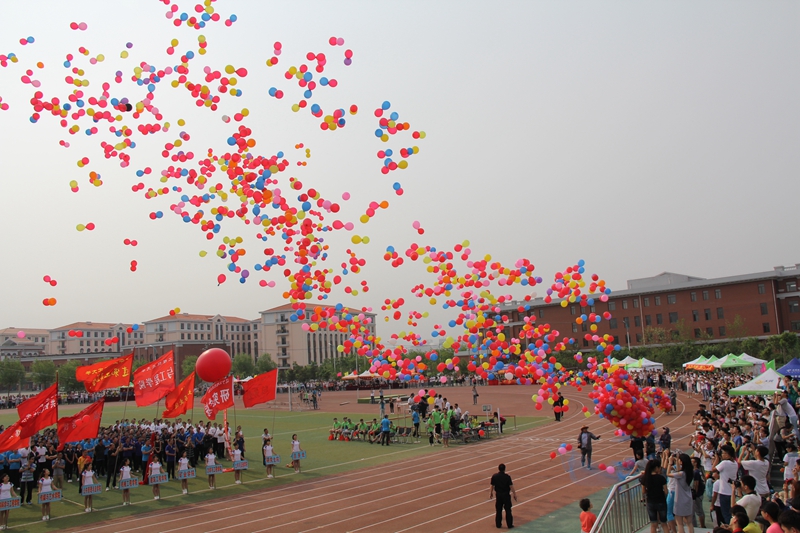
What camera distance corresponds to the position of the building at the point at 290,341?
372ft

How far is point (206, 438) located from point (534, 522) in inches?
568

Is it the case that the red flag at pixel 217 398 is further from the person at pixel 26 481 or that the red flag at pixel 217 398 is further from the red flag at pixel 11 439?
the red flag at pixel 11 439

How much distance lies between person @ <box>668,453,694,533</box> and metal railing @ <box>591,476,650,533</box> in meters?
0.79

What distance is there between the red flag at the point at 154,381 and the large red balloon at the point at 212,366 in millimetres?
937

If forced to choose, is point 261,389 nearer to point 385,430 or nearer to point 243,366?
point 385,430

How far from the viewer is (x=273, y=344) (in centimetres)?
11731

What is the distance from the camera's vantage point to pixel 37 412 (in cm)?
1623

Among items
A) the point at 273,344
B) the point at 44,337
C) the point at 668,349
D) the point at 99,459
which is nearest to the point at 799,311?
the point at 668,349

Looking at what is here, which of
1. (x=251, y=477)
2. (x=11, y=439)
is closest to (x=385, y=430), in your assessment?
(x=251, y=477)

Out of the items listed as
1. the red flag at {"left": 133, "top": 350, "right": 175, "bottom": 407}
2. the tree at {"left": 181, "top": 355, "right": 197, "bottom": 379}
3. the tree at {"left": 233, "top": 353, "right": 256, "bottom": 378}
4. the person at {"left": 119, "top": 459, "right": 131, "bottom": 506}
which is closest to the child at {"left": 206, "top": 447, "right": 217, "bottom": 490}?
the person at {"left": 119, "top": 459, "right": 131, "bottom": 506}

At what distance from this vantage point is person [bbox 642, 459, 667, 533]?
33.2 feet

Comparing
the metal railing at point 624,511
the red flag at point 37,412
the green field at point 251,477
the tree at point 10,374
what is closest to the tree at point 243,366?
the tree at point 10,374

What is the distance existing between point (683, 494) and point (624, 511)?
41.7 inches

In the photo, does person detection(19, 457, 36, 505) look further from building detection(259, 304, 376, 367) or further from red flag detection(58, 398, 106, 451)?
building detection(259, 304, 376, 367)
